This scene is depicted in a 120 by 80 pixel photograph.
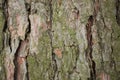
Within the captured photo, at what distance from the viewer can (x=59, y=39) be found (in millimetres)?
1087

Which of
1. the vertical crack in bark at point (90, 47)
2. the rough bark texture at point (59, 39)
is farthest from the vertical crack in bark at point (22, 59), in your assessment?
the vertical crack in bark at point (90, 47)

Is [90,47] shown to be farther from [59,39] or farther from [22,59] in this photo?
[22,59]

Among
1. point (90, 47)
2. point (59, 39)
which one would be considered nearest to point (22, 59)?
point (59, 39)

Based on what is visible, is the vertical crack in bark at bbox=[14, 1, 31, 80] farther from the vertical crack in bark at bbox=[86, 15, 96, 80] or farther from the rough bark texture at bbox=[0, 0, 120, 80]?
the vertical crack in bark at bbox=[86, 15, 96, 80]

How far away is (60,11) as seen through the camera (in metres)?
1.08

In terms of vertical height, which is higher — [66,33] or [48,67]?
[66,33]

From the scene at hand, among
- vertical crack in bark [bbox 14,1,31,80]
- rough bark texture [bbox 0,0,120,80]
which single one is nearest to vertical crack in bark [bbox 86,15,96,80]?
rough bark texture [bbox 0,0,120,80]

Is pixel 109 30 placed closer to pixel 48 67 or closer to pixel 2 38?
pixel 48 67

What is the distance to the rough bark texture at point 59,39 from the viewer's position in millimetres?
1080

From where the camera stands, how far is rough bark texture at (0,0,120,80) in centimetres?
108

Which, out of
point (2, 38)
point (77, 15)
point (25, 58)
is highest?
point (77, 15)

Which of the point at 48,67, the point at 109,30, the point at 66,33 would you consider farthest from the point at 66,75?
the point at 109,30

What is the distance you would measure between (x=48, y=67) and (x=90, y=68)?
0.69 ft

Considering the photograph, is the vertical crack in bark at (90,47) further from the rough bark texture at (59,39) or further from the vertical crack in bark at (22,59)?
the vertical crack in bark at (22,59)
